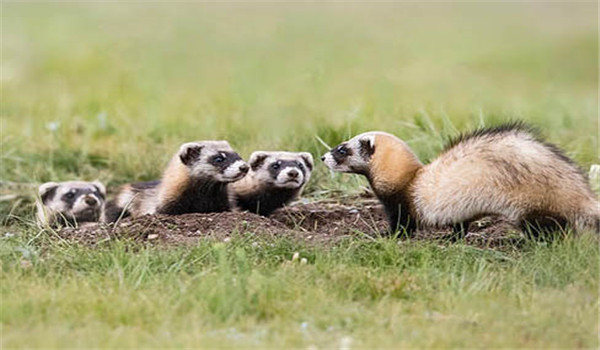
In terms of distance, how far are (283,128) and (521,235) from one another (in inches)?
160

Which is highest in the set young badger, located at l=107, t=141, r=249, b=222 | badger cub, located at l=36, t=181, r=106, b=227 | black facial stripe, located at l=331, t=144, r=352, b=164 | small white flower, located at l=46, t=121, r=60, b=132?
black facial stripe, located at l=331, t=144, r=352, b=164

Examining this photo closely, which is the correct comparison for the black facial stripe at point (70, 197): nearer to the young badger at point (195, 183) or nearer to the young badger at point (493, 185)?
the young badger at point (195, 183)

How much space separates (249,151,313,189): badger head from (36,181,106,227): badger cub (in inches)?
57.3

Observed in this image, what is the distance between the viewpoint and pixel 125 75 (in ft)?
49.4

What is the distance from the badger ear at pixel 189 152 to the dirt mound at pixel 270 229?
36.7 inches

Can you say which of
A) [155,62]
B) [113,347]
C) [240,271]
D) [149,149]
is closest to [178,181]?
[149,149]

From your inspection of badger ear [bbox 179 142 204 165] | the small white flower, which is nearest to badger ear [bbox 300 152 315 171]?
badger ear [bbox 179 142 204 165]

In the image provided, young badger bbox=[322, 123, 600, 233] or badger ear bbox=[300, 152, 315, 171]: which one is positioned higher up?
young badger bbox=[322, 123, 600, 233]

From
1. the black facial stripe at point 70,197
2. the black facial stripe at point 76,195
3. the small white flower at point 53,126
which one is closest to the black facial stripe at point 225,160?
the black facial stripe at point 76,195

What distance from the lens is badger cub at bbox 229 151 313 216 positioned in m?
9.24

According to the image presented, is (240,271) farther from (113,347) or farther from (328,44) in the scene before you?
(328,44)

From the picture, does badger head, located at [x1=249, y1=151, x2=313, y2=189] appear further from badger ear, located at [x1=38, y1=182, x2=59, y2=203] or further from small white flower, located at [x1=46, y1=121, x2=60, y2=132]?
small white flower, located at [x1=46, y1=121, x2=60, y2=132]

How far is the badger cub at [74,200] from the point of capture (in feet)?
32.2

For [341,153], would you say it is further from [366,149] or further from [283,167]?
[283,167]
